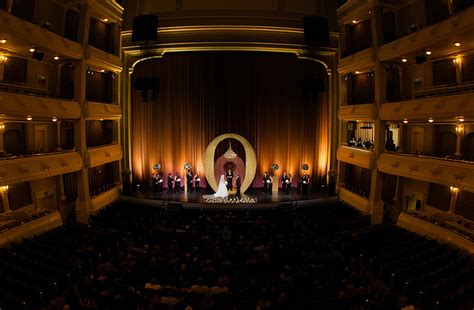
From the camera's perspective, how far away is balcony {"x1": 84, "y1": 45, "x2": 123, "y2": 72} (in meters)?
20.2

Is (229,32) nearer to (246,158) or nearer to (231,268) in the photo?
(246,158)

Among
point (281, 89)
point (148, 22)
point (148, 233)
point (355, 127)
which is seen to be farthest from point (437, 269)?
point (148, 22)

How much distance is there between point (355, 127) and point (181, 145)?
12.0 meters

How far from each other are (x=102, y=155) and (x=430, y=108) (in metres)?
17.8

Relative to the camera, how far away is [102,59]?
840 inches

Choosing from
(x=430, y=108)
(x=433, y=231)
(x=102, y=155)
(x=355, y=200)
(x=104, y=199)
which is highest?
(x=430, y=108)

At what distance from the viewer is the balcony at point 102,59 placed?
66.1ft

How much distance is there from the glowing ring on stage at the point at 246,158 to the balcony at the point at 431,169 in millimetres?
7509

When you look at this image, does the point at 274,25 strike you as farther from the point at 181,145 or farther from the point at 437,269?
the point at 437,269

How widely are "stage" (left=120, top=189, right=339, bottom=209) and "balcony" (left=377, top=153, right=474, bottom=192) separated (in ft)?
15.7

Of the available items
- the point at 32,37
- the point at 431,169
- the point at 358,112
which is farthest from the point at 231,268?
the point at 358,112

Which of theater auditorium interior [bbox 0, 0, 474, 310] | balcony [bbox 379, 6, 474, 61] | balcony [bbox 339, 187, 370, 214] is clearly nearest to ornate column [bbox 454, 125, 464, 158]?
theater auditorium interior [bbox 0, 0, 474, 310]

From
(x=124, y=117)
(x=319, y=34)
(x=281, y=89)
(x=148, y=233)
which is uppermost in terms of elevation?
(x=319, y=34)

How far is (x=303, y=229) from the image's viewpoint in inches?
670
